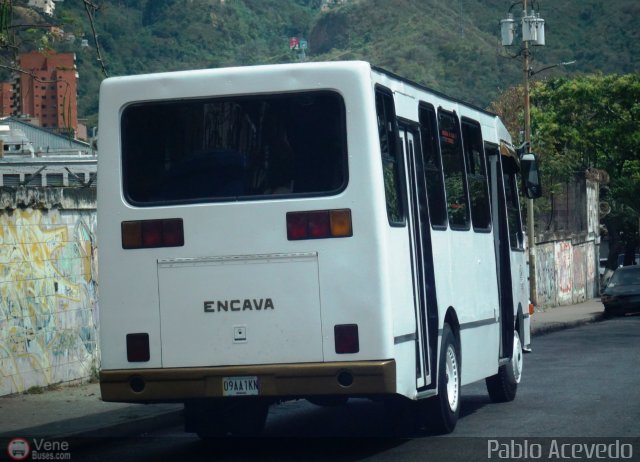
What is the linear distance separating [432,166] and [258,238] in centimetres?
231

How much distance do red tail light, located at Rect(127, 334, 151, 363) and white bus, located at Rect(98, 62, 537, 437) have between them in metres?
0.01

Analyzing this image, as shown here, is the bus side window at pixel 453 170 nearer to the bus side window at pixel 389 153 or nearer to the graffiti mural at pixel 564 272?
the bus side window at pixel 389 153

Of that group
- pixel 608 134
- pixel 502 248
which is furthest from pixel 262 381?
pixel 608 134

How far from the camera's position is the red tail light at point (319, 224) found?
9305 mm

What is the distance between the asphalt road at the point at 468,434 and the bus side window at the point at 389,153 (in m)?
1.94

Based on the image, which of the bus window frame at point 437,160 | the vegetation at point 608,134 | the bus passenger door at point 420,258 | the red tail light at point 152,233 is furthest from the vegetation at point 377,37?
the red tail light at point 152,233

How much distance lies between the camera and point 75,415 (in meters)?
12.9

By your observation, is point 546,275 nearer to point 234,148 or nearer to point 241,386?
point 234,148

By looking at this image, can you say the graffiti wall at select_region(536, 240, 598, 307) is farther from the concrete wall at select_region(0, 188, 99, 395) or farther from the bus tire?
the bus tire

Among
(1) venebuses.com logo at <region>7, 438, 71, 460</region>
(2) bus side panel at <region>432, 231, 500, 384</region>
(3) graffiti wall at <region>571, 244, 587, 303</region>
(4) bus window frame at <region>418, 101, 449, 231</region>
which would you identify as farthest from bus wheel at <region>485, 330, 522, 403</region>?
(3) graffiti wall at <region>571, 244, 587, 303</region>

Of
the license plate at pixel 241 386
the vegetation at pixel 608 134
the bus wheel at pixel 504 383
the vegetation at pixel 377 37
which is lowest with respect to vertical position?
the bus wheel at pixel 504 383

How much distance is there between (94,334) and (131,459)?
676cm

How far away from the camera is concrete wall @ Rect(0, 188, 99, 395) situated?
1480 centimetres

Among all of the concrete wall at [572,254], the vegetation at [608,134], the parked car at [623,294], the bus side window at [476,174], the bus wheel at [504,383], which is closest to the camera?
the bus side window at [476,174]
